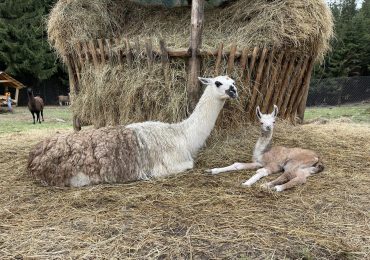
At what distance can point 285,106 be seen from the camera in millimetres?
6898

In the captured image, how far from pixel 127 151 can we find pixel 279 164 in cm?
190

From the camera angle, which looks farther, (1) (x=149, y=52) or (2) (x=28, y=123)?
(2) (x=28, y=123)

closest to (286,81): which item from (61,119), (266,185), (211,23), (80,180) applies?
(211,23)

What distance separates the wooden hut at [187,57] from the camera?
571cm

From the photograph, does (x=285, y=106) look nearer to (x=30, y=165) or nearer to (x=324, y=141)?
(x=324, y=141)

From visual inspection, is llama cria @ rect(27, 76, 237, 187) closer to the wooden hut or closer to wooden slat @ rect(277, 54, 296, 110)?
the wooden hut

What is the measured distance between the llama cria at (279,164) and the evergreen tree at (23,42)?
24343 mm

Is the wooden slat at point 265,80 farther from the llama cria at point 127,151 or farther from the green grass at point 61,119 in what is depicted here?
the green grass at point 61,119

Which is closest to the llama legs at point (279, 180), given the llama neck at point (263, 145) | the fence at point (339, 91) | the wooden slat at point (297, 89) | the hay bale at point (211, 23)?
the llama neck at point (263, 145)

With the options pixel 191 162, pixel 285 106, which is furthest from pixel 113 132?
pixel 285 106

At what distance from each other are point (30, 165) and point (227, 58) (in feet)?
10.6

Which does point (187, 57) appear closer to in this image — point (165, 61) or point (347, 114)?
point (165, 61)

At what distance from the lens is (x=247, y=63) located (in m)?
5.93

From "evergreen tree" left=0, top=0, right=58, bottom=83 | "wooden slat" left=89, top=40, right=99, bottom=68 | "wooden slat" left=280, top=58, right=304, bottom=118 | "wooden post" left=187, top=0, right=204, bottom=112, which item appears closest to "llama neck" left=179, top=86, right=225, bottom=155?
"wooden post" left=187, top=0, right=204, bottom=112
